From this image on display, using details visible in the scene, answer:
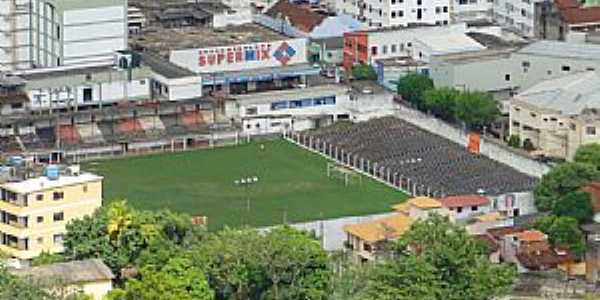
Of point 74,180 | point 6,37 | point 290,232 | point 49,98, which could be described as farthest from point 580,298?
point 6,37

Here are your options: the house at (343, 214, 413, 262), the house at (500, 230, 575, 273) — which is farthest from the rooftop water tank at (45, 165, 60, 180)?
the house at (500, 230, 575, 273)

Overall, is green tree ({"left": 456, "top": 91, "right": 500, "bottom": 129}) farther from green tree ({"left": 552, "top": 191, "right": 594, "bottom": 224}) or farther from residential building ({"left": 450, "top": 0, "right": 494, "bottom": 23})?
residential building ({"left": 450, "top": 0, "right": 494, "bottom": 23})

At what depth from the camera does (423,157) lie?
76.3ft

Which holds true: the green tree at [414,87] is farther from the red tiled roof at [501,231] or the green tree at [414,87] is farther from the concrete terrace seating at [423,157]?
the red tiled roof at [501,231]

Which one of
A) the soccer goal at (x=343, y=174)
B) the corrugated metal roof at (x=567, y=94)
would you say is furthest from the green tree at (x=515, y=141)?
the soccer goal at (x=343, y=174)

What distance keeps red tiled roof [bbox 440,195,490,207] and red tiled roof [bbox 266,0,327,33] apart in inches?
304

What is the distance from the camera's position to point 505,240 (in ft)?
64.2

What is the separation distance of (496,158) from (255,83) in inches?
155

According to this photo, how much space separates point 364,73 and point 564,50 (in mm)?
2604

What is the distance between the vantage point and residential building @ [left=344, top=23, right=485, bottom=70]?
27.1 meters

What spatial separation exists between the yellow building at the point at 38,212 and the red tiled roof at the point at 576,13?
11.9 metres

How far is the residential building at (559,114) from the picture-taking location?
76.5 feet

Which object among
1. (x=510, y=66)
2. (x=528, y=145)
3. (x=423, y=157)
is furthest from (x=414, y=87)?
(x=423, y=157)

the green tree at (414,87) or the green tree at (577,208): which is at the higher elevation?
the green tree at (414,87)
